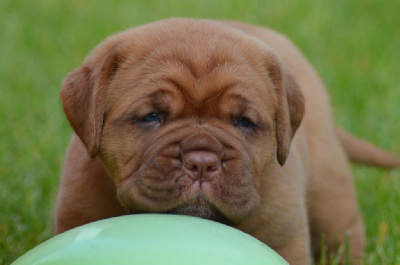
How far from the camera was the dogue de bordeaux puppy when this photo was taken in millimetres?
3828

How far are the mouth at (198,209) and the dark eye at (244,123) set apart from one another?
0.52 m

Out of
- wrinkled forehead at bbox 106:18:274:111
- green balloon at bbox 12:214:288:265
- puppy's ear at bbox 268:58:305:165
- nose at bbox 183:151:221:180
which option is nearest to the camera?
green balloon at bbox 12:214:288:265

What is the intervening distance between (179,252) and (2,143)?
397cm

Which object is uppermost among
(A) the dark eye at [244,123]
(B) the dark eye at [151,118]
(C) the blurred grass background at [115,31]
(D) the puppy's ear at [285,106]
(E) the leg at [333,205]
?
(B) the dark eye at [151,118]

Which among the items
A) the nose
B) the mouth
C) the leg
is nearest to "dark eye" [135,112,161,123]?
the nose

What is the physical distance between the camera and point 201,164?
3.72 metres

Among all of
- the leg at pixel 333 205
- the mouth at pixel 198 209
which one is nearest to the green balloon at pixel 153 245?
the mouth at pixel 198 209

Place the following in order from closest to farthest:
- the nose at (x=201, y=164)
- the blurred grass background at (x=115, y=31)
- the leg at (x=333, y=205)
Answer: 1. the nose at (x=201, y=164)
2. the leg at (x=333, y=205)
3. the blurred grass background at (x=115, y=31)

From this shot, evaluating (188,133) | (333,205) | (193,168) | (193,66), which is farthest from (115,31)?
(193,168)

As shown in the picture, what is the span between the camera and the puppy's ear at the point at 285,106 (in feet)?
14.5

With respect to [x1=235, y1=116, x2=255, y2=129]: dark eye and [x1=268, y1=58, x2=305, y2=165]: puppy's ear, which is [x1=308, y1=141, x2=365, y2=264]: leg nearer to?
[x1=268, y1=58, x2=305, y2=165]: puppy's ear

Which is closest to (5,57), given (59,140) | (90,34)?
(90,34)

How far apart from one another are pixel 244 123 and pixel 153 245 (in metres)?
1.10

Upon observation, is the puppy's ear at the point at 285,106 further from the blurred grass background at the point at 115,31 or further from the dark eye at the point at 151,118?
the blurred grass background at the point at 115,31
